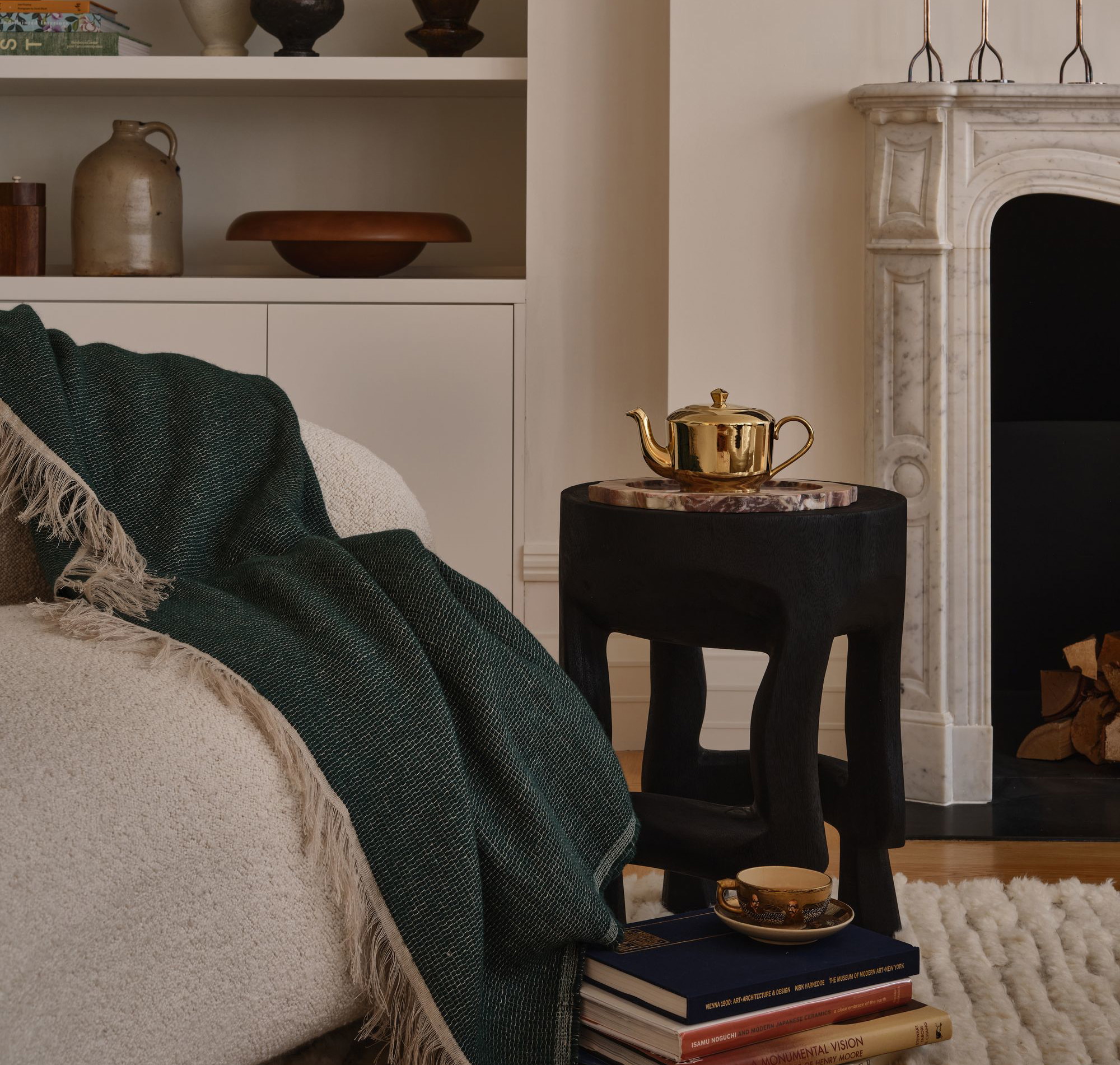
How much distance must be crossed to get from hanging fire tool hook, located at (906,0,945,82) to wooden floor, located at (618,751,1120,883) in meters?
1.51

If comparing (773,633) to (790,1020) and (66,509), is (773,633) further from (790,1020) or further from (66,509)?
(66,509)

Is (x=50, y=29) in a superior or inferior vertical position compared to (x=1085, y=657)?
superior

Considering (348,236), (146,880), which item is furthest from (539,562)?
(146,880)

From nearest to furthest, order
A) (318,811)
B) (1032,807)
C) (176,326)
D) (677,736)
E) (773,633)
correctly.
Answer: (318,811), (773,633), (677,736), (1032,807), (176,326)

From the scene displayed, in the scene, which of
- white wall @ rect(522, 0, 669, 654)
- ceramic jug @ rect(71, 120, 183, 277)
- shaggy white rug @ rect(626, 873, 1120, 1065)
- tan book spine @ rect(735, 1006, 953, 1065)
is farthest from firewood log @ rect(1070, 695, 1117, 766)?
ceramic jug @ rect(71, 120, 183, 277)

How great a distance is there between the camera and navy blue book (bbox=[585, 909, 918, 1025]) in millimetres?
1127

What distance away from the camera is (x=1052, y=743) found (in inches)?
106

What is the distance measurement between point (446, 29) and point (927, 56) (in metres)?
1.13

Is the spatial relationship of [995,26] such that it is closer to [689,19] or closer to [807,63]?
[807,63]

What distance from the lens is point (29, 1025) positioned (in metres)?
0.93

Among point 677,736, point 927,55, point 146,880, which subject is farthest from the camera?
point 927,55

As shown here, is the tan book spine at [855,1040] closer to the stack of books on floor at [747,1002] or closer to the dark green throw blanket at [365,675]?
the stack of books on floor at [747,1002]

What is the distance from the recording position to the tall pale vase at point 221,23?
2.97 metres

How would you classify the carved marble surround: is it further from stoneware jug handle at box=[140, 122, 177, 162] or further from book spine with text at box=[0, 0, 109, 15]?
book spine with text at box=[0, 0, 109, 15]
